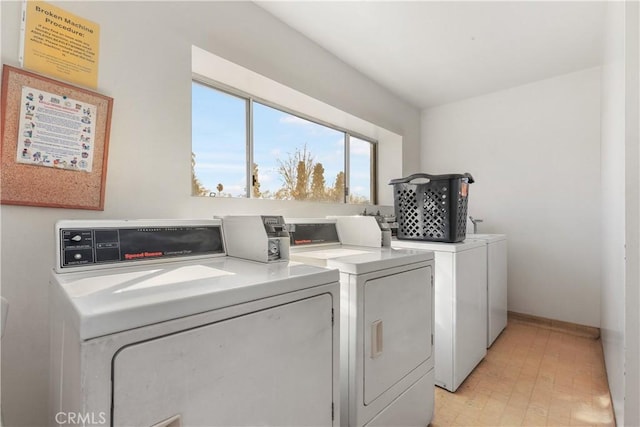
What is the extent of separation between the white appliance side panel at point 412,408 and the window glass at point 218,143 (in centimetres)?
159

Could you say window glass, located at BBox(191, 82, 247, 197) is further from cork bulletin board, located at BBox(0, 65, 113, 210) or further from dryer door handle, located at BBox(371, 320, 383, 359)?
dryer door handle, located at BBox(371, 320, 383, 359)

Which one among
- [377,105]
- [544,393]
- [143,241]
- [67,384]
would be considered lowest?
[544,393]

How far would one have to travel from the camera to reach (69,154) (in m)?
1.27

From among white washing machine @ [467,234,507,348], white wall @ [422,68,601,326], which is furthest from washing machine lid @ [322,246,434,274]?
white wall @ [422,68,601,326]

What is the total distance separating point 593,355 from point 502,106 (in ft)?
8.25

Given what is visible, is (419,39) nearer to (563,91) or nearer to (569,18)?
(569,18)

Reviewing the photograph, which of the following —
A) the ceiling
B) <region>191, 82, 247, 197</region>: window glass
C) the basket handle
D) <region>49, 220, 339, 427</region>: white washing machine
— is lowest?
<region>49, 220, 339, 427</region>: white washing machine

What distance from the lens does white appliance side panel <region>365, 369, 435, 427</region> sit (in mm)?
1326

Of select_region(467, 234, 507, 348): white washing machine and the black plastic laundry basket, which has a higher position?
the black plastic laundry basket

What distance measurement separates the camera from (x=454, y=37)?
2.38m

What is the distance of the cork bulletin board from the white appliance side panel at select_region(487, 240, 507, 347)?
268 centimetres

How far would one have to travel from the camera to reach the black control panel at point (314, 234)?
171 centimetres

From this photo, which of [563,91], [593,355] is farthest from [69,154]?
[563,91]

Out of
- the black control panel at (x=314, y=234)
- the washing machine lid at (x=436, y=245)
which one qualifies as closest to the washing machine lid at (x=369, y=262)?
the black control panel at (x=314, y=234)
